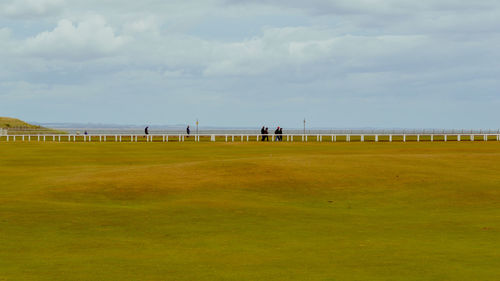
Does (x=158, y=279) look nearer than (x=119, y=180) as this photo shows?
Yes

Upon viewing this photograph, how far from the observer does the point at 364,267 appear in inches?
468

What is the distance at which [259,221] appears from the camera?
18.7 metres

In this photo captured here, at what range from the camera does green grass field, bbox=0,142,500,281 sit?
11.9m

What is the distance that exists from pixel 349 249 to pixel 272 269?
9.12 feet

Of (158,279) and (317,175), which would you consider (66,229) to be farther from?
(317,175)

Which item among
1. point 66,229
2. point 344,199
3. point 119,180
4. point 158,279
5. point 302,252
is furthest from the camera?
point 119,180

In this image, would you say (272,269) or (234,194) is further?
(234,194)

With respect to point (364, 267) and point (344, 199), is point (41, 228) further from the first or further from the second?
point (344, 199)

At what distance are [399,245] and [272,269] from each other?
12.9 ft

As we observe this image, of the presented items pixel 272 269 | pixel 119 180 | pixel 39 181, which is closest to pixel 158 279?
pixel 272 269

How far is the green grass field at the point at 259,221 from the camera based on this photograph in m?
11.9

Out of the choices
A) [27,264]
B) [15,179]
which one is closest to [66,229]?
[27,264]

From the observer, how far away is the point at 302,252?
45.0 feet

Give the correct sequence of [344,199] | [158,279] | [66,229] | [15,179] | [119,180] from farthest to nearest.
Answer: [15,179] < [119,180] < [344,199] < [66,229] < [158,279]
